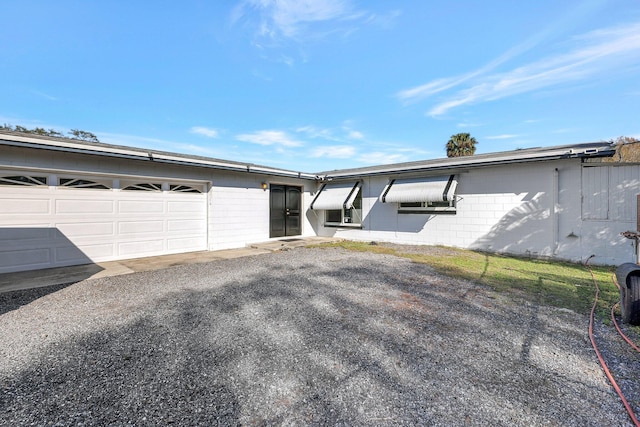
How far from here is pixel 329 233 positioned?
50.1ft

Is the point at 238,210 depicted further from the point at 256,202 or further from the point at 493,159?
the point at 493,159

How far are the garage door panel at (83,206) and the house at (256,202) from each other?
0.03 meters

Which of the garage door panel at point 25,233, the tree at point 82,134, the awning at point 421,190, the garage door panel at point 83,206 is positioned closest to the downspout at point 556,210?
the awning at point 421,190

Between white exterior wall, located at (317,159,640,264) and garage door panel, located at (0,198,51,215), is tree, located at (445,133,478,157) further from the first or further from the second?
garage door panel, located at (0,198,51,215)

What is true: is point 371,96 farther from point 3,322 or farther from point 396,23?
point 3,322

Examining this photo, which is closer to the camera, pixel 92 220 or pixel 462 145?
pixel 92 220

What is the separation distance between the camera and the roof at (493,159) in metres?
7.97

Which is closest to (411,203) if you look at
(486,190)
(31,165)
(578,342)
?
(486,190)

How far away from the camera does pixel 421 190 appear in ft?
36.9

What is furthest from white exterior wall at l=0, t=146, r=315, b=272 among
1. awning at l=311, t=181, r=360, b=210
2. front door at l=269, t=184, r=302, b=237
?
awning at l=311, t=181, r=360, b=210

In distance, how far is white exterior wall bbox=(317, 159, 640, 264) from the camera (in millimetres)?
8094

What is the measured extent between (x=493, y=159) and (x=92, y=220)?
45.7 ft

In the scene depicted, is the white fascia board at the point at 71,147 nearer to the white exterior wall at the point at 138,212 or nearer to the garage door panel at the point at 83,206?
the white exterior wall at the point at 138,212

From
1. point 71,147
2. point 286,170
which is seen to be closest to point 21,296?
point 71,147
